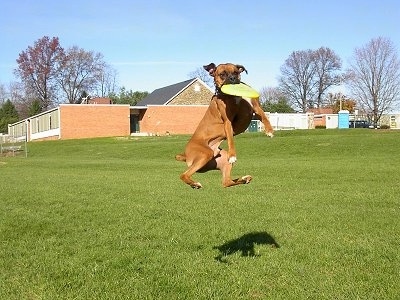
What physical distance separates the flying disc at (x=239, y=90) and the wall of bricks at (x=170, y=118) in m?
65.8

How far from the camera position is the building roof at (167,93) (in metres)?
74.6

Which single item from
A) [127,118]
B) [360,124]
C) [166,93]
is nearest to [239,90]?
[127,118]

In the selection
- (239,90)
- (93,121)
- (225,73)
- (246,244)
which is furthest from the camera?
(93,121)

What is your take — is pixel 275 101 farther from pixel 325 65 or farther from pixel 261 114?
pixel 261 114

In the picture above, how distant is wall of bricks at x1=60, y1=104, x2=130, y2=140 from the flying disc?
6336 cm

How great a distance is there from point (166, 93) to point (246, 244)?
71.8 m

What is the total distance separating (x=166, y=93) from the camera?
260ft

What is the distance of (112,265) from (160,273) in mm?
840

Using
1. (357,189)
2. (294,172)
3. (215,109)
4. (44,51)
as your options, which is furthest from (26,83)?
(215,109)

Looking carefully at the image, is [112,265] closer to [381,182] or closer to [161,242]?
[161,242]

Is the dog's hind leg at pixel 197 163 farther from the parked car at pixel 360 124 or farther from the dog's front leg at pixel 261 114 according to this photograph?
the parked car at pixel 360 124

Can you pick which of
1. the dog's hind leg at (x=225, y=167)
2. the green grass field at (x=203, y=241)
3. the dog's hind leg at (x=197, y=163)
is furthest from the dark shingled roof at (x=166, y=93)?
the dog's hind leg at (x=197, y=163)

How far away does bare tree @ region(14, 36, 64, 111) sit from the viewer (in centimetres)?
9119

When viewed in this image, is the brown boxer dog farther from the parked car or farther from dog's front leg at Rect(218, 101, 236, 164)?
the parked car
